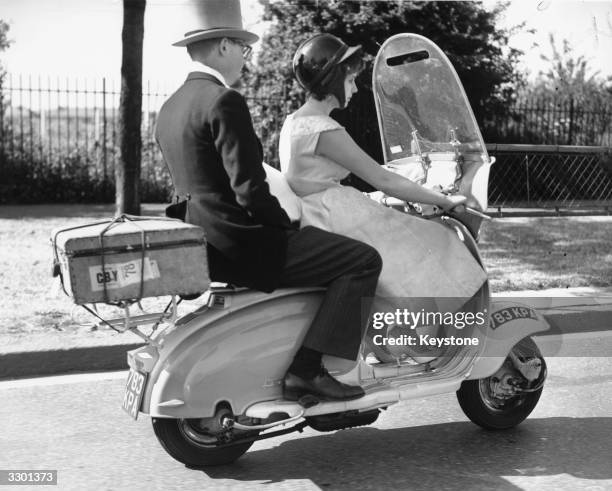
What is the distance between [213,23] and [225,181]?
63 centimetres

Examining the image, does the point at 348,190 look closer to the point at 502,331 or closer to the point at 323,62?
the point at 323,62

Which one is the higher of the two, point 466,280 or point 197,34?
point 197,34

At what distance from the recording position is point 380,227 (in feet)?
12.5

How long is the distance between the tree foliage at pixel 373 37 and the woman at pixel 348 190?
10250mm

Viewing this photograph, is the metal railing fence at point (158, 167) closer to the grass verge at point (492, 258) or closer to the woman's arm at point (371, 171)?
the grass verge at point (492, 258)

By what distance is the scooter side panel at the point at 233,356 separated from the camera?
11.3 ft

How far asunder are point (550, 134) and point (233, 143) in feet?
47.5

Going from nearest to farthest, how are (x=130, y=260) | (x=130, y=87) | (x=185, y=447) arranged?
(x=130, y=260) → (x=185, y=447) → (x=130, y=87)

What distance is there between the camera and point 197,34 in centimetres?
354

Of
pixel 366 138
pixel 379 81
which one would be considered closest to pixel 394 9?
pixel 366 138

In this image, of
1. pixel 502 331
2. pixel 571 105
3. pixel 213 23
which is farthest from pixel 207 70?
pixel 571 105

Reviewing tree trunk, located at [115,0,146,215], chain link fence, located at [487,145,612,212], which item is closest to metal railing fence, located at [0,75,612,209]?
chain link fence, located at [487,145,612,212]

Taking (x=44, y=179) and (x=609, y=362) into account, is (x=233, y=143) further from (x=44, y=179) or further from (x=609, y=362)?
(x=44, y=179)

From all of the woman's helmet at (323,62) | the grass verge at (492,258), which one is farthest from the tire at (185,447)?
the woman's helmet at (323,62)
